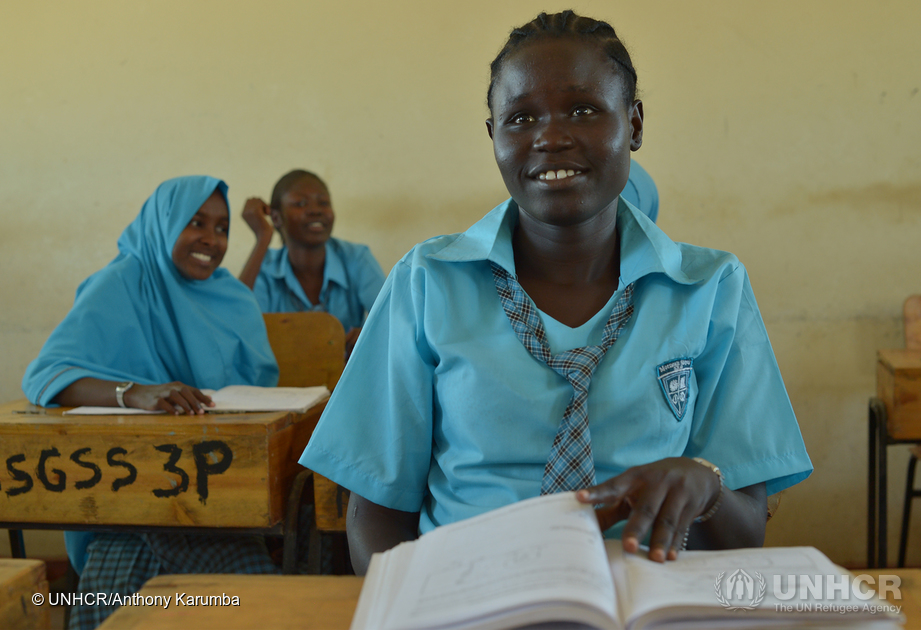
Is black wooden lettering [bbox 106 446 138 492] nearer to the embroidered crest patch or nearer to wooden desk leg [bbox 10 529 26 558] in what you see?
wooden desk leg [bbox 10 529 26 558]

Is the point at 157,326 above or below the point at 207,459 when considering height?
above

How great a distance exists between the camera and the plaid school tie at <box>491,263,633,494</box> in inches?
32.3

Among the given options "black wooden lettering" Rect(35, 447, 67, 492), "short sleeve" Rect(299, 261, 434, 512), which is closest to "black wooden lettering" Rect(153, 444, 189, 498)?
"black wooden lettering" Rect(35, 447, 67, 492)

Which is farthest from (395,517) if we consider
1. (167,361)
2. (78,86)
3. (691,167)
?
(78,86)

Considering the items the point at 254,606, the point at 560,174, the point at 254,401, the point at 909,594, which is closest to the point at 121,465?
the point at 254,401

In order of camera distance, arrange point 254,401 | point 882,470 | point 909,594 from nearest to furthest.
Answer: point 909,594, point 254,401, point 882,470

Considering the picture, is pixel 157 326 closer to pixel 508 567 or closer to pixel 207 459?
pixel 207 459

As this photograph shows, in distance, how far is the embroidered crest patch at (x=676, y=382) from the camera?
2.90 ft

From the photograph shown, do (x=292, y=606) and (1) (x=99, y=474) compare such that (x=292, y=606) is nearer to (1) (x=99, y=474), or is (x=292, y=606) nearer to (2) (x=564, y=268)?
(2) (x=564, y=268)

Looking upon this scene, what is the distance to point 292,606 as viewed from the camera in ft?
2.15

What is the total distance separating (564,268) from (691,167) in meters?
2.00

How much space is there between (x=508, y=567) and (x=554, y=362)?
0.38m

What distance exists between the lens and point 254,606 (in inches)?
25.9

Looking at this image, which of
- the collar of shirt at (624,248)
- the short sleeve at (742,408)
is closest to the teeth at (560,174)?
the collar of shirt at (624,248)
